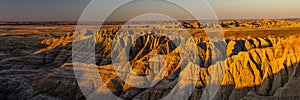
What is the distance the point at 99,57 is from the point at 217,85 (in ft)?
81.3

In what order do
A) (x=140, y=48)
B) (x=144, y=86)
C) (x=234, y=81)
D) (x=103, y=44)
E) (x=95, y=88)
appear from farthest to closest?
(x=103, y=44) < (x=140, y=48) < (x=95, y=88) < (x=144, y=86) < (x=234, y=81)

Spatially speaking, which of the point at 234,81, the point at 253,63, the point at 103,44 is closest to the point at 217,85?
the point at 234,81

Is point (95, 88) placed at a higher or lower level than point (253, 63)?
lower

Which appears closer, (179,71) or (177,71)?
(179,71)

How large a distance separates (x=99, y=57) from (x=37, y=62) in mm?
9117

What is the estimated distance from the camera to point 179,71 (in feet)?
94.5

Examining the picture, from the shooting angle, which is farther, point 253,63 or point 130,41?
point 130,41

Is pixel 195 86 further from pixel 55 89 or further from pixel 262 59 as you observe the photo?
pixel 55 89

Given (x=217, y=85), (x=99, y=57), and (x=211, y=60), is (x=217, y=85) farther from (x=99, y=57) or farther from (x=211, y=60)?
(x=99, y=57)

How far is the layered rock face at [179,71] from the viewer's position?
21.5 metres

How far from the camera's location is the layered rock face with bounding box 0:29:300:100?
845 inches

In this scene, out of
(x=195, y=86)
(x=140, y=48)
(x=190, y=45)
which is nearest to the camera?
(x=195, y=86)

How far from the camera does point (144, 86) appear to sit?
28.1m

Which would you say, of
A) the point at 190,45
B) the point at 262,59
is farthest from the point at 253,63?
the point at 190,45
